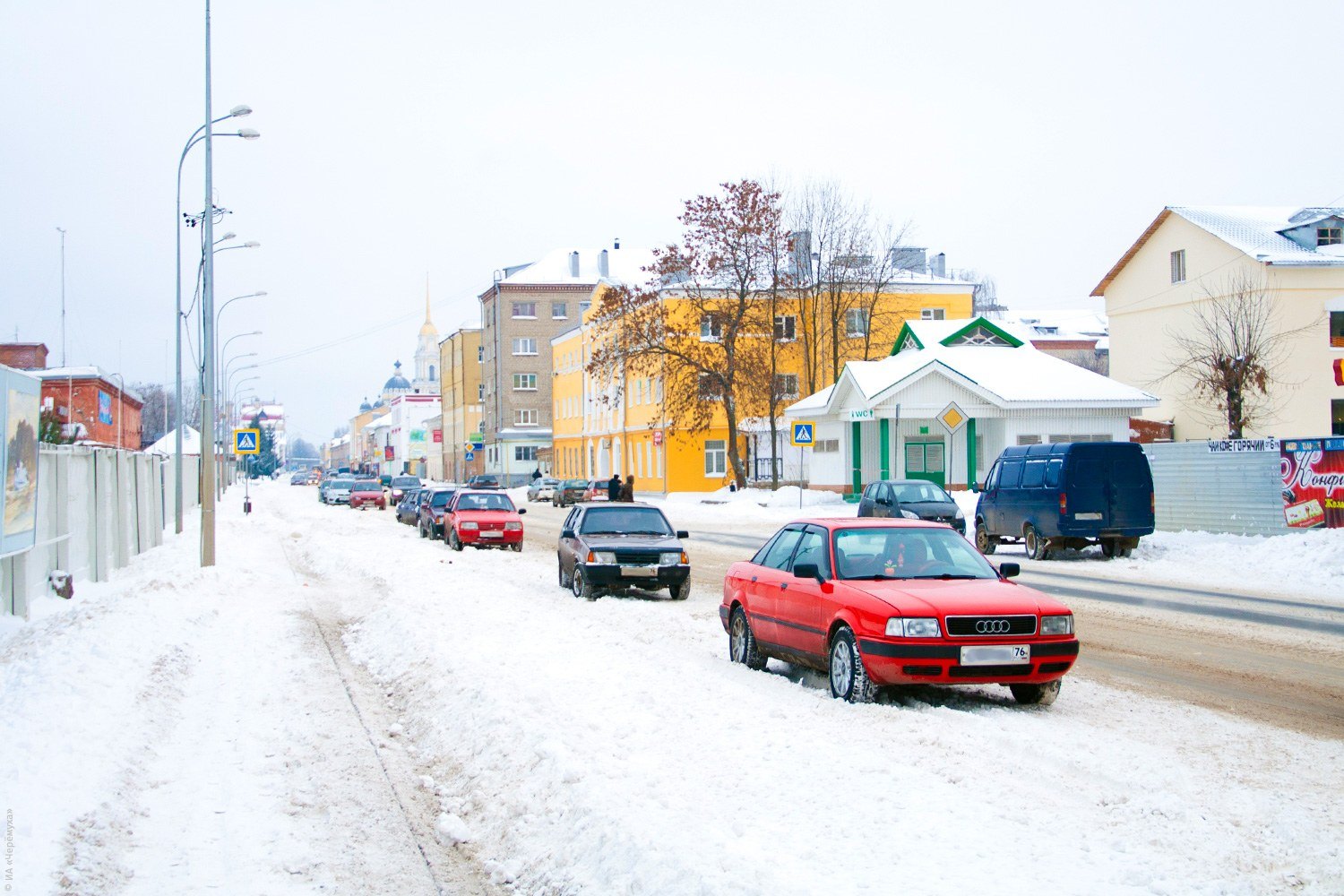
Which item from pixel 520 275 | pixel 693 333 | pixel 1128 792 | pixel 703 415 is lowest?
pixel 1128 792

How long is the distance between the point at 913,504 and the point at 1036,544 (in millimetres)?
6406

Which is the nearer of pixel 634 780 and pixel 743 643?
pixel 634 780

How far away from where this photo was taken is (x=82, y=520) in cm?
2056

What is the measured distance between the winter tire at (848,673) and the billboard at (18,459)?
9.43m

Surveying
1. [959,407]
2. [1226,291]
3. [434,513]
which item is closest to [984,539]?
[434,513]

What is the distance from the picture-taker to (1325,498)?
2400cm

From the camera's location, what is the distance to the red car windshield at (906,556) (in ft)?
34.0

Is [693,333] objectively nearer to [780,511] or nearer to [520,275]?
[780,511]

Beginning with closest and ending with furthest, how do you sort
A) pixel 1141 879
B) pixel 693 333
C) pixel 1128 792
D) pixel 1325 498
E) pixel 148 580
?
pixel 1141 879, pixel 1128 792, pixel 148 580, pixel 1325 498, pixel 693 333

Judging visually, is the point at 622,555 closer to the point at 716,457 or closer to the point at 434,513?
the point at 434,513

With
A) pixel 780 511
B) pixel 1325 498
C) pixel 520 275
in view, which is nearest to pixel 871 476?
pixel 780 511

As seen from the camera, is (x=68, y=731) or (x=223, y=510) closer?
(x=68, y=731)

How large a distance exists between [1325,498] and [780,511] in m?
25.7

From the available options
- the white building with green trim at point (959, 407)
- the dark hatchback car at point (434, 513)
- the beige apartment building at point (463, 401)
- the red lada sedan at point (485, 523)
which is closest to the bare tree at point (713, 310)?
the white building with green trim at point (959, 407)
